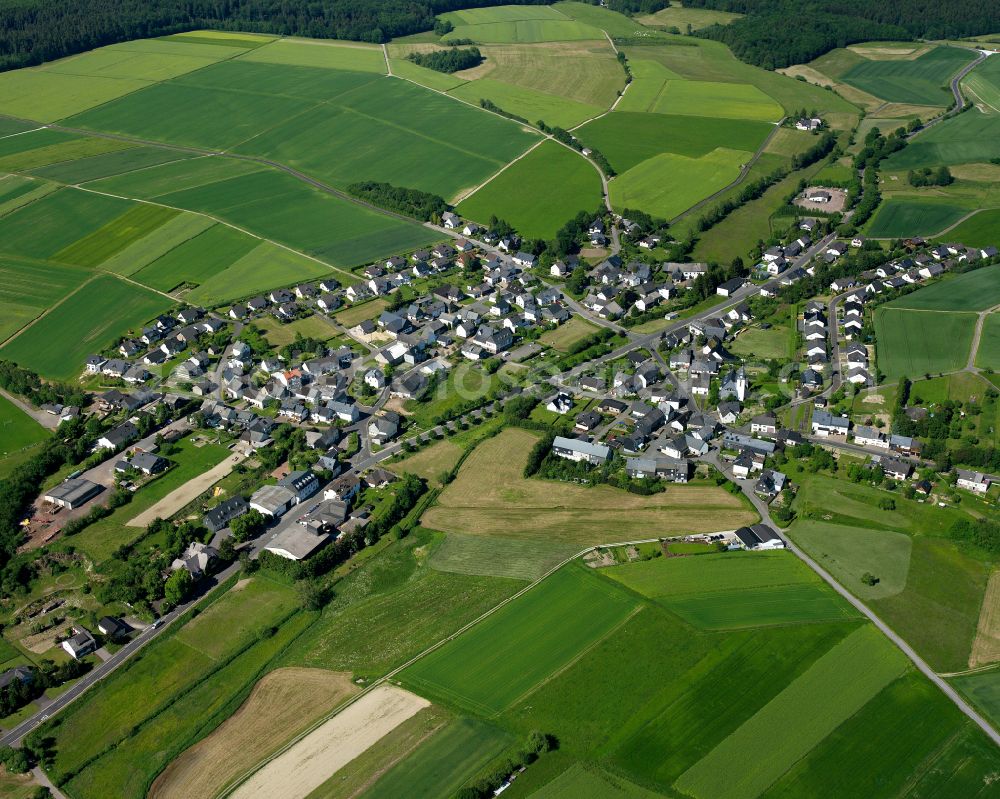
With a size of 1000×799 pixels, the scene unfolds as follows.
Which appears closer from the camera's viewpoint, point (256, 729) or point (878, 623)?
point (256, 729)

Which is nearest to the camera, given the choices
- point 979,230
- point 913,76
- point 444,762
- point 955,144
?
point 444,762

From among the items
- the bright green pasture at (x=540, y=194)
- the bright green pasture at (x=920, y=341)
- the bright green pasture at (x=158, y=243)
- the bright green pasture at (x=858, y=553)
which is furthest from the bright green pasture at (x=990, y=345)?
the bright green pasture at (x=158, y=243)

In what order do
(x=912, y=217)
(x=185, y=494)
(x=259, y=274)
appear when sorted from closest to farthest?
1. (x=185, y=494)
2. (x=259, y=274)
3. (x=912, y=217)

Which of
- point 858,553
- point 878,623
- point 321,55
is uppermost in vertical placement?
point 321,55

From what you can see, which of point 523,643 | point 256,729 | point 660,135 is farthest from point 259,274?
point 660,135

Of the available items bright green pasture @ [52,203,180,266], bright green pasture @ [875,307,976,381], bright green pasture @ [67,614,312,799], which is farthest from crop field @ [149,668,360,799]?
bright green pasture @ [52,203,180,266]

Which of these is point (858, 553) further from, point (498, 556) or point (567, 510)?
point (498, 556)
